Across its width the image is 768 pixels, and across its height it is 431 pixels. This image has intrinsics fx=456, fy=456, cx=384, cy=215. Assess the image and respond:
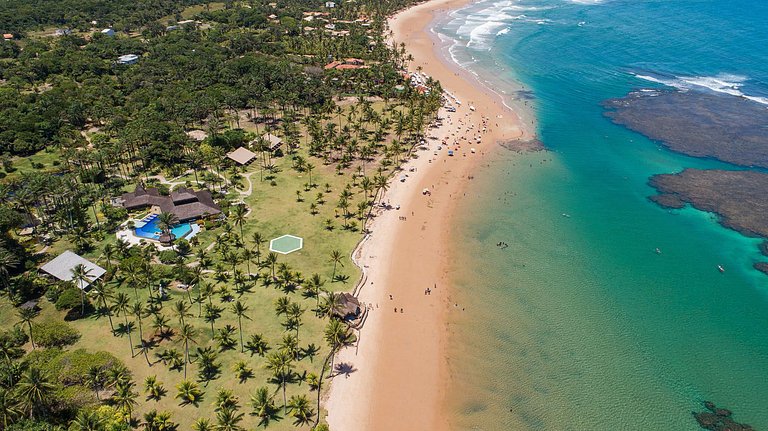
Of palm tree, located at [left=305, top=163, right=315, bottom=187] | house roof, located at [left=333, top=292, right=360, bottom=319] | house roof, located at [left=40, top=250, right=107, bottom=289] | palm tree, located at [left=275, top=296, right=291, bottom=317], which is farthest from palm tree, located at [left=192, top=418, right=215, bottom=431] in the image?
palm tree, located at [left=305, top=163, right=315, bottom=187]

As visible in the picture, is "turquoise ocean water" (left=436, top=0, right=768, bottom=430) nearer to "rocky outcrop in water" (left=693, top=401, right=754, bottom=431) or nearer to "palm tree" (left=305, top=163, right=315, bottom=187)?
"rocky outcrop in water" (left=693, top=401, right=754, bottom=431)

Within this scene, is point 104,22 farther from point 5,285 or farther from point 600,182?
point 600,182

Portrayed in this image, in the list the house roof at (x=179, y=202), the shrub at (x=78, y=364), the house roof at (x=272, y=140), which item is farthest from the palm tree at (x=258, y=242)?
the house roof at (x=272, y=140)

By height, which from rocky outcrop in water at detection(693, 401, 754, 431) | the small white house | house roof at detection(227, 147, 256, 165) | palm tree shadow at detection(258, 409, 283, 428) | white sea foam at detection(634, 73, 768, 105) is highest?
white sea foam at detection(634, 73, 768, 105)

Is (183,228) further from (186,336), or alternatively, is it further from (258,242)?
(186,336)

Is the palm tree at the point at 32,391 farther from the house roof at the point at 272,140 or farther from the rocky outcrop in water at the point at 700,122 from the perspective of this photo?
the rocky outcrop in water at the point at 700,122

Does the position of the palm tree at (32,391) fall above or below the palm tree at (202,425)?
above
